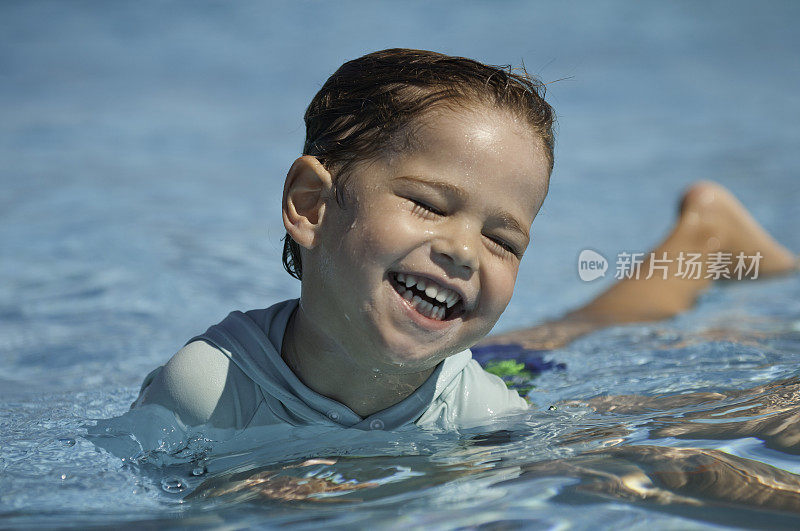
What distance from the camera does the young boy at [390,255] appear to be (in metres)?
1.99

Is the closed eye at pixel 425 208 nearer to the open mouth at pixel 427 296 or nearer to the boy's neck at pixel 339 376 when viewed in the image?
the open mouth at pixel 427 296

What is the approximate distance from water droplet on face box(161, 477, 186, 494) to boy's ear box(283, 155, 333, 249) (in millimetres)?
632

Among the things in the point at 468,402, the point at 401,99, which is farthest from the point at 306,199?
the point at 468,402

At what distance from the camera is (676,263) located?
4.38 m

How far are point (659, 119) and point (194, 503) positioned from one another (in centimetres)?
895

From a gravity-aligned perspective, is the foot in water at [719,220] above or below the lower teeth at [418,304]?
above

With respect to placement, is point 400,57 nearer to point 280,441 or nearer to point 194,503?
point 280,441

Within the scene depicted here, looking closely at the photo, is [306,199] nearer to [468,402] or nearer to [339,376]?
[339,376]

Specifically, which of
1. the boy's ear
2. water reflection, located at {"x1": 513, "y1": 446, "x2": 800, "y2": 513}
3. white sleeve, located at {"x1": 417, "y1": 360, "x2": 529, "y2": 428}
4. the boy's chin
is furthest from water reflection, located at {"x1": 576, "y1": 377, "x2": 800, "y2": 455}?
the boy's ear

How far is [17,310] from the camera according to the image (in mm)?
4414

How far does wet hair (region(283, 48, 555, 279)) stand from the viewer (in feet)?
6.84

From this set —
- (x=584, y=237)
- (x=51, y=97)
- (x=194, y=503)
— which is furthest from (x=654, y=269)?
(x=51, y=97)

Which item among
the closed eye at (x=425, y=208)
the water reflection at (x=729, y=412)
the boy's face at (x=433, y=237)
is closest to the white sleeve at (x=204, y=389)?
the boy's face at (x=433, y=237)

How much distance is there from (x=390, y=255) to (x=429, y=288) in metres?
0.12
